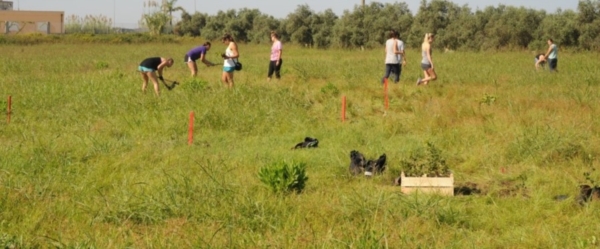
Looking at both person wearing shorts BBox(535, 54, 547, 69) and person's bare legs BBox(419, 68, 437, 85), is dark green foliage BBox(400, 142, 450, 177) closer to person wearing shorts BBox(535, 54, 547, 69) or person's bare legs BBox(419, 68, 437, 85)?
person's bare legs BBox(419, 68, 437, 85)

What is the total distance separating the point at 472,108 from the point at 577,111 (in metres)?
1.57

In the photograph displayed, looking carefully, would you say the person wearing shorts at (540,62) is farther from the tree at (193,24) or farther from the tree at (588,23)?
the tree at (193,24)

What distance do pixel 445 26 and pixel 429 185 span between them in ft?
120

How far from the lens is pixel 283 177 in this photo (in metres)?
7.05

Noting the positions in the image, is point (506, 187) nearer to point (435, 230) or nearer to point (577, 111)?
point (435, 230)

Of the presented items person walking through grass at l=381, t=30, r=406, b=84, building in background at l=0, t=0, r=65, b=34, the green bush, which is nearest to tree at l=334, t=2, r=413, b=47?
person walking through grass at l=381, t=30, r=406, b=84

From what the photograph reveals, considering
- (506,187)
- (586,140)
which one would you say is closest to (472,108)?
(586,140)

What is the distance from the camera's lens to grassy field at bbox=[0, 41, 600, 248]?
19.2ft

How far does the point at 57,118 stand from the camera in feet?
40.3

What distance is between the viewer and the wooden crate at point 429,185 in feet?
23.7

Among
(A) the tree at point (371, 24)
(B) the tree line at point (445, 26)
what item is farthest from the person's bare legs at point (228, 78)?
(A) the tree at point (371, 24)

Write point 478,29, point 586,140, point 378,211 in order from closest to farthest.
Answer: point 378,211 < point 586,140 < point 478,29

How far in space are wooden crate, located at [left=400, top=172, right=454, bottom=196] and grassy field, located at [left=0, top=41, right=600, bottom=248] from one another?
190mm

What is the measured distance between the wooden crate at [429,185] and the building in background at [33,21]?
2901 inches
